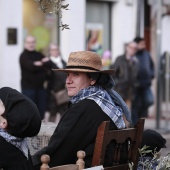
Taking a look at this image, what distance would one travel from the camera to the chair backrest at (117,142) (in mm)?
4480

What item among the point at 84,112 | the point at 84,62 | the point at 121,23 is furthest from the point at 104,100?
the point at 121,23

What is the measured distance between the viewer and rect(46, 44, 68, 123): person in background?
12898 mm

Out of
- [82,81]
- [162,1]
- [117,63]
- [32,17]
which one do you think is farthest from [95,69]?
[32,17]

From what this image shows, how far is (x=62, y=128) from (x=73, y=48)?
1167 cm

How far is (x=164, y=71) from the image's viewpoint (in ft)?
49.4

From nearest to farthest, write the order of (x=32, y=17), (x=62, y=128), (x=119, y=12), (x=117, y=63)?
(x=62, y=128) < (x=117, y=63) < (x=32, y=17) < (x=119, y=12)

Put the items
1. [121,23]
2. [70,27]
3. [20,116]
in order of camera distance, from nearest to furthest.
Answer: [20,116]
[70,27]
[121,23]

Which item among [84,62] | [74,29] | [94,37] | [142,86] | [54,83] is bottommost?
[142,86]

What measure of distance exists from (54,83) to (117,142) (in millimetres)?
8354

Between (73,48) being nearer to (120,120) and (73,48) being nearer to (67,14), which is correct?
(67,14)

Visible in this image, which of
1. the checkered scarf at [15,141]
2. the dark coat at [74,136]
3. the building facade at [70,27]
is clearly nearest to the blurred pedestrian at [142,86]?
the building facade at [70,27]

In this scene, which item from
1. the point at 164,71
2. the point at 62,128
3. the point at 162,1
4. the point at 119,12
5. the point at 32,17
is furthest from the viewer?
the point at 119,12

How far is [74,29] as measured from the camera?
16359 millimetres

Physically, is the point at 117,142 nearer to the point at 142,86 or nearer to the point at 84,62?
the point at 84,62
